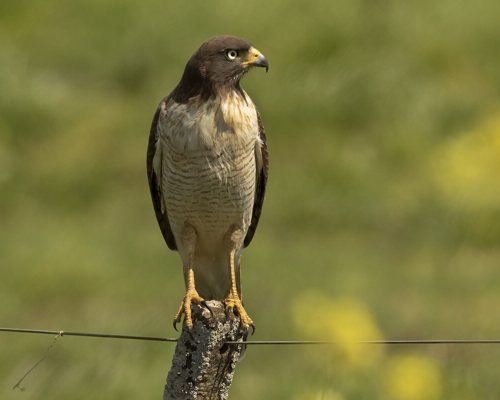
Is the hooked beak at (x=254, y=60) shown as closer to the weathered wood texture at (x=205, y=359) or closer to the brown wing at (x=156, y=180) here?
the brown wing at (x=156, y=180)

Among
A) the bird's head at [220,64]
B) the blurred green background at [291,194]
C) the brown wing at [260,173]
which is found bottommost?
the blurred green background at [291,194]

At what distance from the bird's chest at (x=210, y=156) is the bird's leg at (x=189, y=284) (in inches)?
8.7

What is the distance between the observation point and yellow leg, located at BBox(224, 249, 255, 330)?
20.1 ft

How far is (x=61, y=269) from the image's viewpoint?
420 inches

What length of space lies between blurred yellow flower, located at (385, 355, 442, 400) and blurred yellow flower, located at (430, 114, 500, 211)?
Result: 254cm

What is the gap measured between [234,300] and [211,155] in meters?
0.65

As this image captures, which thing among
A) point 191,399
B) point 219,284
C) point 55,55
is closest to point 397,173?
point 55,55

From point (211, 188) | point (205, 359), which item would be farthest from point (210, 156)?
point (205, 359)

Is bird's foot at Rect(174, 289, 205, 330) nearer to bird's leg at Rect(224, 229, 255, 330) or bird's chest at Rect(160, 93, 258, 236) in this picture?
bird's leg at Rect(224, 229, 255, 330)

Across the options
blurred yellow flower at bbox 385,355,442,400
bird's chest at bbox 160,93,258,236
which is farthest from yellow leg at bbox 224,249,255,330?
blurred yellow flower at bbox 385,355,442,400

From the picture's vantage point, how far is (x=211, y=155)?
21.7ft

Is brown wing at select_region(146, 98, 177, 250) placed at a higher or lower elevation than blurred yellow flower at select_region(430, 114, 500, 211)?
higher

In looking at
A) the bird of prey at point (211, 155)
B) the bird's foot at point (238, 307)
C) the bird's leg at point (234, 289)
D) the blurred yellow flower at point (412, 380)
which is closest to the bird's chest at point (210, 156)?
the bird of prey at point (211, 155)

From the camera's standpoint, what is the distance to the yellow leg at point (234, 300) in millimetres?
6129
